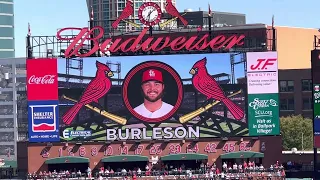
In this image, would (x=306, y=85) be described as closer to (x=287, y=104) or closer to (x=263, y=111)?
(x=287, y=104)

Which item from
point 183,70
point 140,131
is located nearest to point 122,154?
point 140,131

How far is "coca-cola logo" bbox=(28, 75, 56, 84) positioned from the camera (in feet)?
375

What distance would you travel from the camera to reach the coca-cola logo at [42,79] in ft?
375

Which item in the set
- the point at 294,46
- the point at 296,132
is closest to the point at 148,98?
the point at 296,132

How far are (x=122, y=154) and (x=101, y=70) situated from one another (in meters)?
8.31

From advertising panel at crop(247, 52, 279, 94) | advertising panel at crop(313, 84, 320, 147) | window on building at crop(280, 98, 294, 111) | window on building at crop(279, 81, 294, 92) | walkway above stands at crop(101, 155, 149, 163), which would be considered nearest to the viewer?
advertising panel at crop(313, 84, 320, 147)

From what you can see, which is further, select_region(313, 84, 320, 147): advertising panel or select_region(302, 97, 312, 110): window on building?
select_region(302, 97, 312, 110): window on building

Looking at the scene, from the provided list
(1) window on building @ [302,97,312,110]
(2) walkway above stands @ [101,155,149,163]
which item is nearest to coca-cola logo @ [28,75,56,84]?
(2) walkway above stands @ [101,155,149,163]

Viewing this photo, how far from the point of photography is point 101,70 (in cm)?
Result: 11419

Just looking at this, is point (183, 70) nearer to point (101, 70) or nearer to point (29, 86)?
point (101, 70)

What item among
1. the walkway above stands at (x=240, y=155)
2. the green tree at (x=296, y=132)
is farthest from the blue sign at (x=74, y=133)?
the green tree at (x=296, y=132)

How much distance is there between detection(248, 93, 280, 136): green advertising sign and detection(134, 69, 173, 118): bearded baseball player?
7.64m

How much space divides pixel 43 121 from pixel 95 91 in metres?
5.78

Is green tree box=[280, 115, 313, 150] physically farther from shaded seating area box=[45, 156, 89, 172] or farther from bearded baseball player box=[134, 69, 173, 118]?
shaded seating area box=[45, 156, 89, 172]
